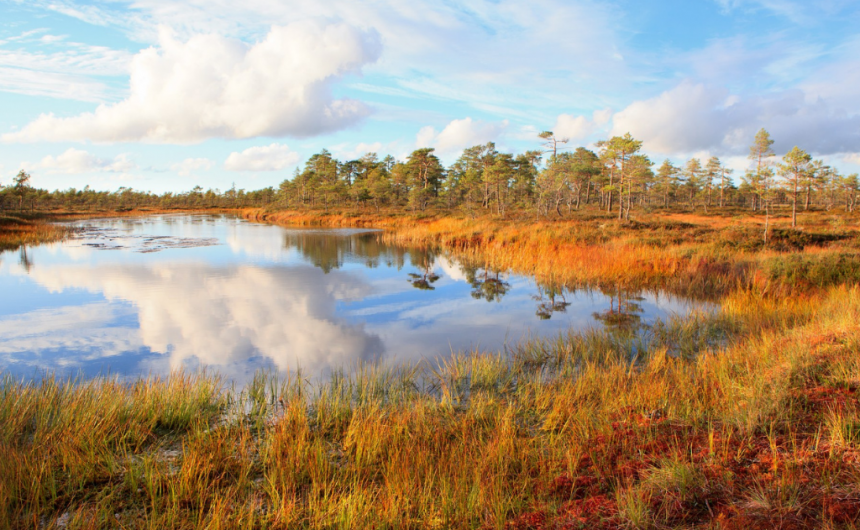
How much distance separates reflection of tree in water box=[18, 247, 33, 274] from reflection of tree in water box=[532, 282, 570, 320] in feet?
60.8

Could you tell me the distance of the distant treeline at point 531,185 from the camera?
3978 cm

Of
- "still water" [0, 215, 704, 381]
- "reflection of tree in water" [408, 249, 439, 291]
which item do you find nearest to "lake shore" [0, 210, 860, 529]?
"still water" [0, 215, 704, 381]

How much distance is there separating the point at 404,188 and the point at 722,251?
59.2 m

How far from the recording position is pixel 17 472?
3.16 meters

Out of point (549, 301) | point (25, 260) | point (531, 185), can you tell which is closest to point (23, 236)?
point (25, 260)

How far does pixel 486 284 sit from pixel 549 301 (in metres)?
3.09

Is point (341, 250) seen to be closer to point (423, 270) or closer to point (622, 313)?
point (423, 270)

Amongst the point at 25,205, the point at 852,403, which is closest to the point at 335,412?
the point at 852,403

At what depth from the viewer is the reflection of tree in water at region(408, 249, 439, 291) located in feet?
48.5

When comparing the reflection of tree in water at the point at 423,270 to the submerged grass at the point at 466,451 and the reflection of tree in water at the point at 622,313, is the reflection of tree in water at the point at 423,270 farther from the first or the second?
the submerged grass at the point at 466,451

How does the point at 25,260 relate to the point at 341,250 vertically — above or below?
below

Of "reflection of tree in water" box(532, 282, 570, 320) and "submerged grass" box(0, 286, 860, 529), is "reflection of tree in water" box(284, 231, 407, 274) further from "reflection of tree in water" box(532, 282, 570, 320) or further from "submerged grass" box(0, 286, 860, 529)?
"submerged grass" box(0, 286, 860, 529)

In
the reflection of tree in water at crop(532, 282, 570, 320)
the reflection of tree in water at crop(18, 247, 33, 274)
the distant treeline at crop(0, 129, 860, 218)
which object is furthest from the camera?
the distant treeline at crop(0, 129, 860, 218)

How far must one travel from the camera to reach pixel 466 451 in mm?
3820
